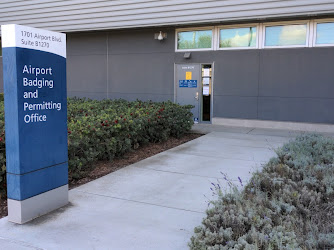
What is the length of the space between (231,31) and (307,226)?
9.58 m

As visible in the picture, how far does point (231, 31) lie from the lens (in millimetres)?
11883

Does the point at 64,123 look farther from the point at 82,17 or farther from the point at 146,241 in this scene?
the point at 82,17

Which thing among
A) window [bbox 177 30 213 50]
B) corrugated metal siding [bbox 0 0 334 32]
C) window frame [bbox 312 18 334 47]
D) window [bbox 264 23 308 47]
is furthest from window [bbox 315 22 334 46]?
window [bbox 177 30 213 50]

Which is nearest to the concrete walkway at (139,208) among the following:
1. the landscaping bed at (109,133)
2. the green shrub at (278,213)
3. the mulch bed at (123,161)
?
the mulch bed at (123,161)

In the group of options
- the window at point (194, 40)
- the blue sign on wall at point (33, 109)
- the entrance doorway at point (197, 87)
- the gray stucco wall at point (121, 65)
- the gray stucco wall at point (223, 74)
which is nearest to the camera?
the blue sign on wall at point (33, 109)

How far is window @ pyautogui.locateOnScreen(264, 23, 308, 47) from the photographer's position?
426 inches

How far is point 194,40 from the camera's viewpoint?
495 inches

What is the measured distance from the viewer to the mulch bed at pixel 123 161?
5.50 metres

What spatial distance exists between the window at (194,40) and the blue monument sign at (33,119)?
8.79 m

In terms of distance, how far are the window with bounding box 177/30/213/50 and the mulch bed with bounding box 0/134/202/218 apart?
14.0 feet

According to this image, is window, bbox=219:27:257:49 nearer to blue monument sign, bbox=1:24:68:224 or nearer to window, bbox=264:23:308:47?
window, bbox=264:23:308:47

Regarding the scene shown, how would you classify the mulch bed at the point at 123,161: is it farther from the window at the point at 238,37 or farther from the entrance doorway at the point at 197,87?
the window at the point at 238,37

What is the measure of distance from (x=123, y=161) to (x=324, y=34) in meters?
7.69

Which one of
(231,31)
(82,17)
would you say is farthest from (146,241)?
(82,17)
